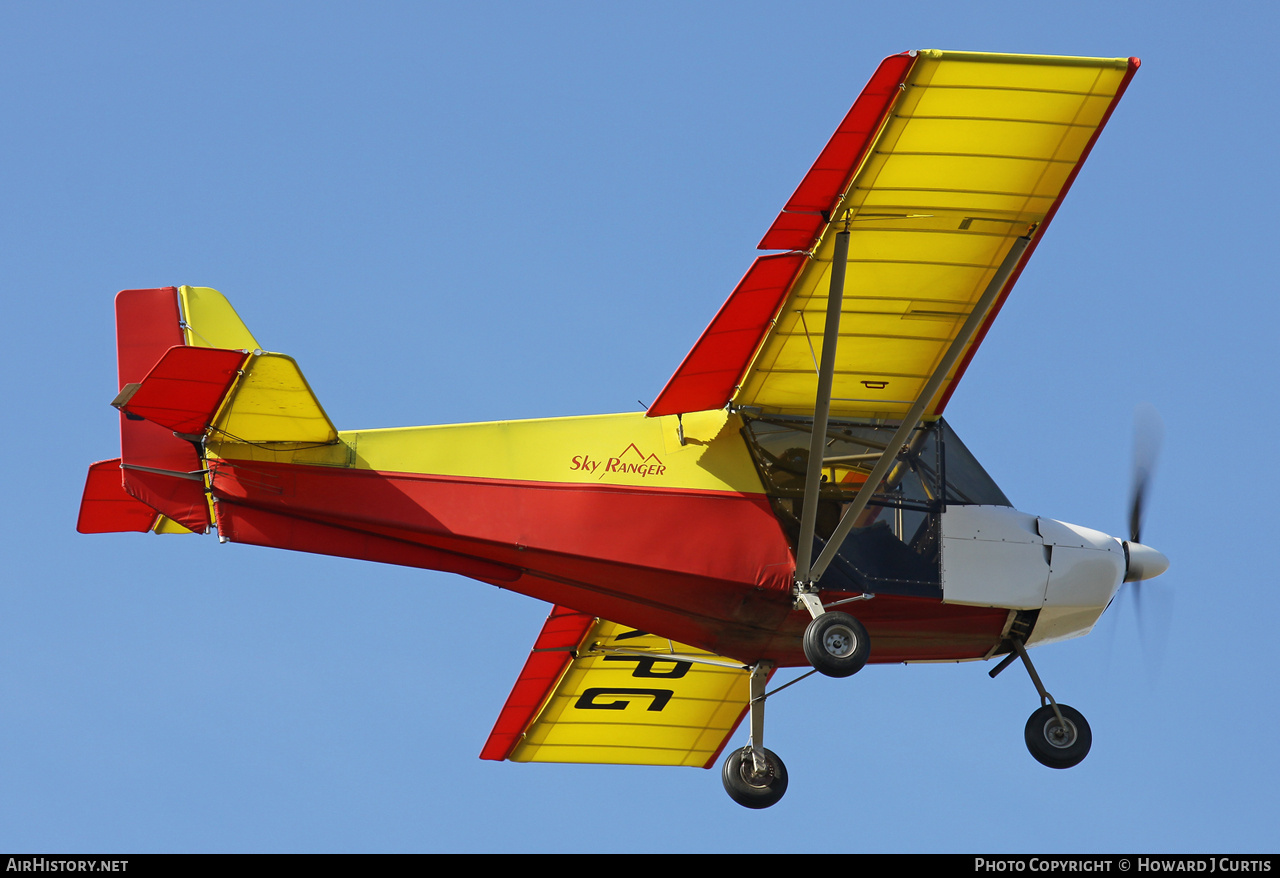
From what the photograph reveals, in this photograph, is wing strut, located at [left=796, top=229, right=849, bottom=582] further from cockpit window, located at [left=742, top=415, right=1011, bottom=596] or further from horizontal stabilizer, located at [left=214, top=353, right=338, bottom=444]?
horizontal stabilizer, located at [left=214, top=353, right=338, bottom=444]

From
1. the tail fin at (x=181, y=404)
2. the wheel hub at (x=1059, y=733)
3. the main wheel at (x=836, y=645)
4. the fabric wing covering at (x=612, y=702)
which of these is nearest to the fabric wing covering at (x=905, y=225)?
the main wheel at (x=836, y=645)

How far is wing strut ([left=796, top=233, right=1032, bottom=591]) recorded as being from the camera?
38.7 feet

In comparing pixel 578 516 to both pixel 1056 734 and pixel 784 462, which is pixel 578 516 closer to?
pixel 784 462

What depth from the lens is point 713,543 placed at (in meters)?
12.6

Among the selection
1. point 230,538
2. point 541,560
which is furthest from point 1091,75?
point 230,538

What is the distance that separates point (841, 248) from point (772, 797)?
451cm

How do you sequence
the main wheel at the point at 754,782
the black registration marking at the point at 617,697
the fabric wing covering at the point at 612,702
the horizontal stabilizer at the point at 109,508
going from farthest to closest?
1. the black registration marking at the point at 617,697
2. the fabric wing covering at the point at 612,702
3. the main wheel at the point at 754,782
4. the horizontal stabilizer at the point at 109,508

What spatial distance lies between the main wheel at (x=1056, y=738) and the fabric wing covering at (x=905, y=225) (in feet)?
8.77

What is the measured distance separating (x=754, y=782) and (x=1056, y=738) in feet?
8.18

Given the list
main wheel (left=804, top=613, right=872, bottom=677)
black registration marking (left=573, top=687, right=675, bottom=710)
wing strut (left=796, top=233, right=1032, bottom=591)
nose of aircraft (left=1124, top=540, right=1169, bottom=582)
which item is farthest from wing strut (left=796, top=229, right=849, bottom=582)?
black registration marking (left=573, top=687, right=675, bottom=710)

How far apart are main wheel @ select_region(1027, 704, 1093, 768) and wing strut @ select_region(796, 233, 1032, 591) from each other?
2451 millimetres

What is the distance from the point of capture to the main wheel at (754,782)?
1314cm

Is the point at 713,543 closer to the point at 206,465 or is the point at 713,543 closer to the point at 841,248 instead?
the point at 841,248

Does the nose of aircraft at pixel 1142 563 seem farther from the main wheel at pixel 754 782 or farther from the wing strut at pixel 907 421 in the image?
the main wheel at pixel 754 782
